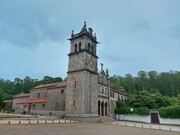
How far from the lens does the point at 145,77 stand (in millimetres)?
79000

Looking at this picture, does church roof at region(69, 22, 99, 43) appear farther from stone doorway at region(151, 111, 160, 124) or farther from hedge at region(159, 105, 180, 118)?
hedge at region(159, 105, 180, 118)

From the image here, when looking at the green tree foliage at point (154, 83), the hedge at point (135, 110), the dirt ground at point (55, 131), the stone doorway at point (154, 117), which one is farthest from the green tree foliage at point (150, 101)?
the green tree foliage at point (154, 83)

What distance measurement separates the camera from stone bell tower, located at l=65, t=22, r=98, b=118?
29.7 metres

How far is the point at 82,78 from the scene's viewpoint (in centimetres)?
3050

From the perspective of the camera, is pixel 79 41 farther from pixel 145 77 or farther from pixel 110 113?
pixel 145 77

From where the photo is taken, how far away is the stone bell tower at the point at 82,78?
29703mm

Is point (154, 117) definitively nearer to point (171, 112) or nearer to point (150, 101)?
point (171, 112)

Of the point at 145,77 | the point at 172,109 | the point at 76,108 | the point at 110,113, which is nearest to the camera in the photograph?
the point at 76,108

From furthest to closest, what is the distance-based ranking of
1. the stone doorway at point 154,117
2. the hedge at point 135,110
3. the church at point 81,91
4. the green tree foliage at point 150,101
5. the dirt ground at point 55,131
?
1. the green tree foliage at point 150,101
2. the hedge at point 135,110
3. the stone doorway at point 154,117
4. the church at point 81,91
5. the dirt ground at point 55,131

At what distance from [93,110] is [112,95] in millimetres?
12648

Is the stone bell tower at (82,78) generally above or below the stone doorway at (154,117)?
above

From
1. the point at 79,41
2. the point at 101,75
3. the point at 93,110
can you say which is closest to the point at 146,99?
the point at 101,75

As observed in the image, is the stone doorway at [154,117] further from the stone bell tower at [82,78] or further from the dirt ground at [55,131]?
the dirt ground at [55,131]

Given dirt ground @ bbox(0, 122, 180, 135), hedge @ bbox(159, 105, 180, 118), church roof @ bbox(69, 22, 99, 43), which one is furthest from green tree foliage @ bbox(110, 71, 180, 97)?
dirt ground @ bbox(0, 122, 180, 135)
